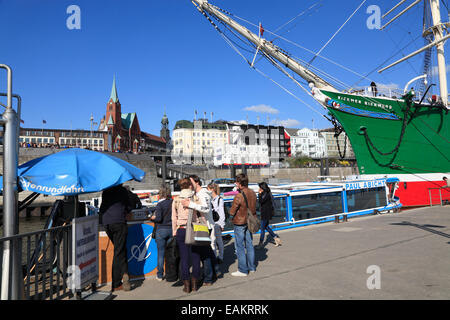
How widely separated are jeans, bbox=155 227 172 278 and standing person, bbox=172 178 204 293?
675mm

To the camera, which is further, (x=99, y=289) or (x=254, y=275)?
(x=254, y=275)

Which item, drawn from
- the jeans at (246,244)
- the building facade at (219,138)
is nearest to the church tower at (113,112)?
the building facade at (219,138)

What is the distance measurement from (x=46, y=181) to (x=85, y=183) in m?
0.56

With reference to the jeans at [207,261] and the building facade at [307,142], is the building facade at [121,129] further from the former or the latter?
the jeans at [207,261]

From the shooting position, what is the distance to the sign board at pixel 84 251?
15.2 ft

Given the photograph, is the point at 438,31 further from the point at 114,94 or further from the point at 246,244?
the point at 114,94

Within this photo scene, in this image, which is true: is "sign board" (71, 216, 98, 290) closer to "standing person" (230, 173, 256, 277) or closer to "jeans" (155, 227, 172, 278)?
"jeans" (155, 227, 172, 278)

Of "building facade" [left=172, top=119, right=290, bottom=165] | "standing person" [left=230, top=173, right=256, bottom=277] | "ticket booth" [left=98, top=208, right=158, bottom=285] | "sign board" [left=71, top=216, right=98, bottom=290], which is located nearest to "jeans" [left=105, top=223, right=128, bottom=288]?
"sign board" [left=71, top=216, right=98, bottom=290]

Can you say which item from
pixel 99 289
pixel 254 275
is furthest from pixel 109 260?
pixel 254 275

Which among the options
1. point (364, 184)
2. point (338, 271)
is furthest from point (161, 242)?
point (364, 184)

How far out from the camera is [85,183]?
5.07 m

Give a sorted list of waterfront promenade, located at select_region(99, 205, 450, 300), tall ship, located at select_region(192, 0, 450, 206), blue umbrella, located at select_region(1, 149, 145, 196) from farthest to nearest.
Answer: tall ship, located at select_region(192, 0, 450, 206), blue umbrella, located at select_region(1, 149, 145, 196), waterfront promenade, located at select_region(99, 205, 450, 300)

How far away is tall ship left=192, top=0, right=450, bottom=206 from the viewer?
69.4 ft
